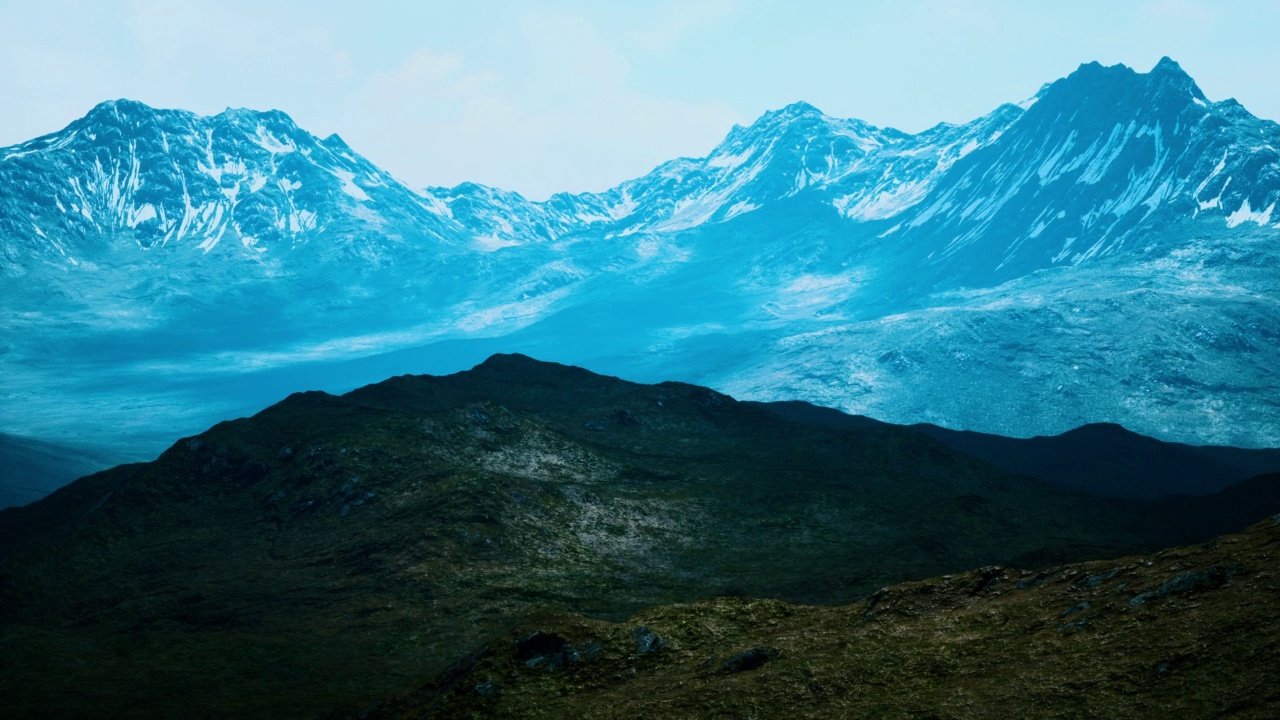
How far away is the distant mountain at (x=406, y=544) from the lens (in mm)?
111875

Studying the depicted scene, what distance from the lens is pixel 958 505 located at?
17250cm

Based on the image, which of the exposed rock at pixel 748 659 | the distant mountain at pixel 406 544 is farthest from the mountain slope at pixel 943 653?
the distant mountain at pixel 406 544

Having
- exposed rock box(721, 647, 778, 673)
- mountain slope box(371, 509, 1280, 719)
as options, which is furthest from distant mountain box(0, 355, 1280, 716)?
exposed rock box(721, 647, 778, 673)

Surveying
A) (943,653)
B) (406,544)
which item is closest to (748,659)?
(943,653)

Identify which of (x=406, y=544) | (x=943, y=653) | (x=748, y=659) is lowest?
(x=943, y=653)

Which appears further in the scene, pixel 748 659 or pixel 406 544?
pixel 406 544

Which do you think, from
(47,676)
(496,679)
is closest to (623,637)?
(496,679)

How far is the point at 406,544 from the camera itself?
146 m

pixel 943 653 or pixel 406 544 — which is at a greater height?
pixel 406 544

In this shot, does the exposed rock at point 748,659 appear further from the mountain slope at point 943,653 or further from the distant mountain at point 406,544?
the distant mountain at point 406,544

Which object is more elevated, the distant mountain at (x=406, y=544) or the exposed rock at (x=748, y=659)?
the distant mountain at (x=406, y=544)

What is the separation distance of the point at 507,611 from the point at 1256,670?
91991 mm

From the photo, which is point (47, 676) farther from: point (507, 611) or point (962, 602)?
point (962, 602)

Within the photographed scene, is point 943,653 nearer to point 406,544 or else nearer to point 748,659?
point 748,659
